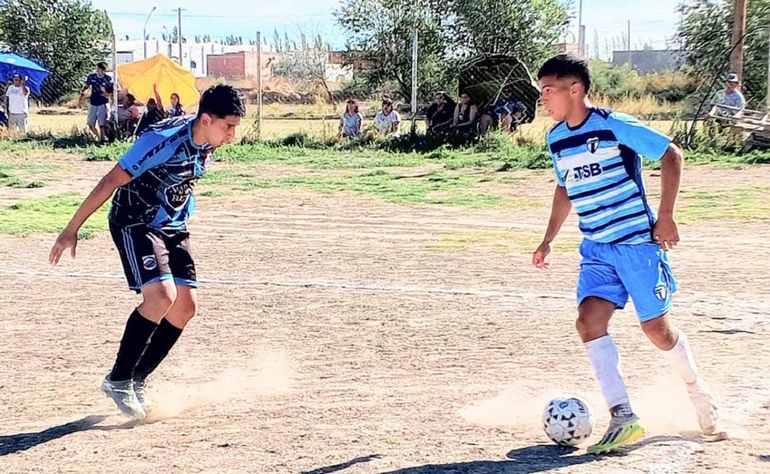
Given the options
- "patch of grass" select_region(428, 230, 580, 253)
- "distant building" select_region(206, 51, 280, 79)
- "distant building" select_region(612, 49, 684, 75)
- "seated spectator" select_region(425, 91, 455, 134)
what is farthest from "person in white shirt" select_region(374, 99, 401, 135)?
"distant building" select_region(206, 51, 280, 79)

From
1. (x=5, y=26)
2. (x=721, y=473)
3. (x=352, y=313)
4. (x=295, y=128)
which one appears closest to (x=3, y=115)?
(x=295, y=128)

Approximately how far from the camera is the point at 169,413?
18.0 ft

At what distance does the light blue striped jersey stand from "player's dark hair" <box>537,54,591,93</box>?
0.16 meters

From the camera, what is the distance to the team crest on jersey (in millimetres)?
4711

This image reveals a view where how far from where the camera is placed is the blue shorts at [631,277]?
4680mm

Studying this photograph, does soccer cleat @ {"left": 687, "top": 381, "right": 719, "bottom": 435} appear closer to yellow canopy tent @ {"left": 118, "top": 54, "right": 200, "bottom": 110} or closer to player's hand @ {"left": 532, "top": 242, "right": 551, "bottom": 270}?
player's hand @ {"left": 532, "top": 242, "right": 551, "bottom": 270}

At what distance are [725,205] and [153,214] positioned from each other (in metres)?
10.3

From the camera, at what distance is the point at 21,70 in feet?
98.7

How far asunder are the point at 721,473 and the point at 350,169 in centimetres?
1554

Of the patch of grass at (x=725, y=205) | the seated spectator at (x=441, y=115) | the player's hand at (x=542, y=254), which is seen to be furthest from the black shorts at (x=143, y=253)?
the seated spectator at (x=441, y=115)

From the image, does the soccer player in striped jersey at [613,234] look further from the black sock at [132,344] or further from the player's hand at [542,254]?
the black sock at [132,344]

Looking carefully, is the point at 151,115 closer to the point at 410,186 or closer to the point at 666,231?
the point at 410,186

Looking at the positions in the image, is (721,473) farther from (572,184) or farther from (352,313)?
(352,313)

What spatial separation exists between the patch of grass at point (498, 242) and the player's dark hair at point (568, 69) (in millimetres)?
6006
